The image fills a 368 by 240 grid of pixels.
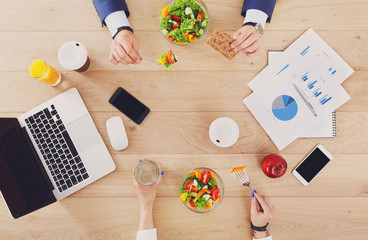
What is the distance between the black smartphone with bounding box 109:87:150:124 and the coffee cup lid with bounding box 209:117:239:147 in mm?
291

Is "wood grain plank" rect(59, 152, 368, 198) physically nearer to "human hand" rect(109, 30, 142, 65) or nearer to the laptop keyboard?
the laptop keyboard

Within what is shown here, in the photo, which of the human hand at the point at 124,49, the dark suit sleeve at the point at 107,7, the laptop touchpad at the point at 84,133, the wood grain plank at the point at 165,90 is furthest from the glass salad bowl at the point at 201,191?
the dark suit sleeve at the point at 107,7

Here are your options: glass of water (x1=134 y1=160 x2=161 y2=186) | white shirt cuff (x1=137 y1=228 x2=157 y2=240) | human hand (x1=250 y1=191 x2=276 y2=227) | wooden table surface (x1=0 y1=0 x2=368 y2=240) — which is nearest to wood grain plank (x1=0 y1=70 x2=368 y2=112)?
wooden table surface (x1=0 y1=0 x2=368 y2=240)

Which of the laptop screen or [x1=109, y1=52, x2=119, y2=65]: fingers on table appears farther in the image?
[x1=109, y1=52, x2=119, y2=65]: fingers on table

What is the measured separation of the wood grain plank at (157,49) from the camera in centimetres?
113

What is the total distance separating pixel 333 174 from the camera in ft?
3.67

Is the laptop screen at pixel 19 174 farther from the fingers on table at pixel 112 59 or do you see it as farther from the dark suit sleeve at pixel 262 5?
the dark suit sleeve at pixel 262 5

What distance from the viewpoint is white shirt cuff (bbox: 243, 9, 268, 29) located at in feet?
3.54

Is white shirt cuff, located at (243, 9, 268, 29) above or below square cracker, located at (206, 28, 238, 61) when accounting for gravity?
above

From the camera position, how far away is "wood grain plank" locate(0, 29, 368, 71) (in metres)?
1.13

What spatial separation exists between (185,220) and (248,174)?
328mm

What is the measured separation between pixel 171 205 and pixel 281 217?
0.46 metres

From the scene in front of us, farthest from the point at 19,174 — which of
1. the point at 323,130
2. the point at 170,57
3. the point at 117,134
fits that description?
the point at 323,130

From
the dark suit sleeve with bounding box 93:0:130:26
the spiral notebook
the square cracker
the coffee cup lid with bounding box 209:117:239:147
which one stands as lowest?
the coffee cup lid with bounding box 209:117:239:147
